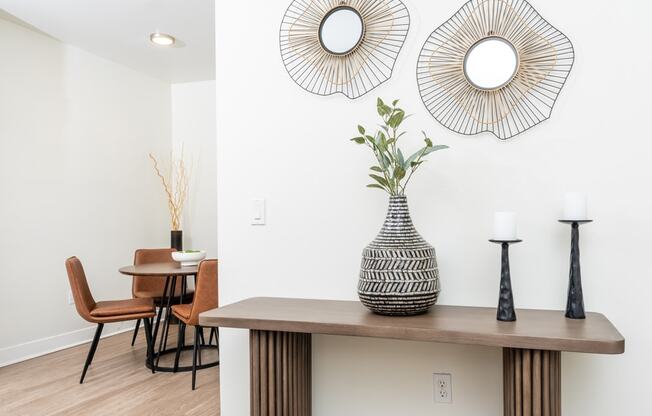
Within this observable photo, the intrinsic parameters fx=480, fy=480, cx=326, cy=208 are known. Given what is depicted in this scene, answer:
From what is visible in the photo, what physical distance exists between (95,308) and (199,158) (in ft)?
6.83

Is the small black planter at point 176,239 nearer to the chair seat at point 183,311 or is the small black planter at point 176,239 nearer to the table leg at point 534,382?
the chair seat at point 183,311

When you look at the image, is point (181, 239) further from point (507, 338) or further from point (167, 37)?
point (507, 338)

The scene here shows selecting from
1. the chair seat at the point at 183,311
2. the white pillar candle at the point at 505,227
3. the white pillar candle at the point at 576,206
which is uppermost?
the white pillar candle at the point at 576,206

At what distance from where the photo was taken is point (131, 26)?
349 centimetres

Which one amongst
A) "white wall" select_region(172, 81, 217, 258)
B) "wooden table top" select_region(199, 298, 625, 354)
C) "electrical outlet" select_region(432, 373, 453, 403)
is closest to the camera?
"wooden table top" select_region(199, 298, 625, 354)

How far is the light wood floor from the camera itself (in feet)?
8.40

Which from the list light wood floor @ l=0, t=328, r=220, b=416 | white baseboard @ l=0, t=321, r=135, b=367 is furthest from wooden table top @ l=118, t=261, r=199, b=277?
white baseboard @ l=0, t=321, r=135, b=367

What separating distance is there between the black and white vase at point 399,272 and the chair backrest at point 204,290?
1.65 meters

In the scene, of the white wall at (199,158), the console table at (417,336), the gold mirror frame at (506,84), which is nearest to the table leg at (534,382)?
the console table at (417,336)

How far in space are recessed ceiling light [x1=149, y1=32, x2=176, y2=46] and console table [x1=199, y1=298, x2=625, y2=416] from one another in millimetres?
2607

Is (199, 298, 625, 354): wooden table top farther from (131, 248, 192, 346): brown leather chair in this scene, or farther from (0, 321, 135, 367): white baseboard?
(0, 321, 135, 367): white baseboard

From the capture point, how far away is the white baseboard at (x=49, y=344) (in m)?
3.38

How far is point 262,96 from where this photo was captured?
200 cm

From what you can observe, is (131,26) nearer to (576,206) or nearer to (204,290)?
(204,290)
